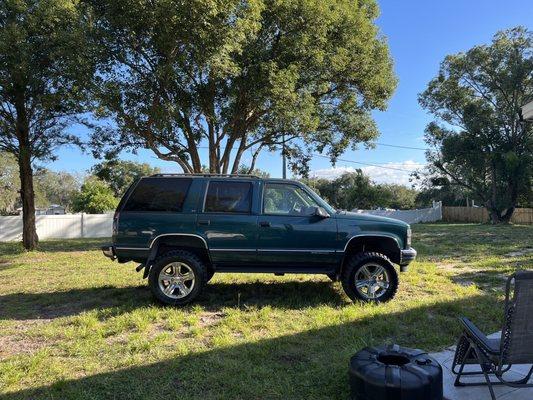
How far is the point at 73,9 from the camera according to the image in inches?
462

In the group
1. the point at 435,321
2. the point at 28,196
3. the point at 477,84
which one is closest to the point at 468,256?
the point at 435,321

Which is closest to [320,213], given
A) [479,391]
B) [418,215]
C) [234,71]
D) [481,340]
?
[479,391]

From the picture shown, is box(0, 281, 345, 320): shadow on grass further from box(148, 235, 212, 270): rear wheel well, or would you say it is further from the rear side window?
the rear side window

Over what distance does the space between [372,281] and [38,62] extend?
10.2 meters

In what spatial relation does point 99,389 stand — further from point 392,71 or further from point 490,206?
point 490,206

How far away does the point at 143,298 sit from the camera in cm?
739

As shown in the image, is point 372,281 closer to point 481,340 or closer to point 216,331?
point 216,331

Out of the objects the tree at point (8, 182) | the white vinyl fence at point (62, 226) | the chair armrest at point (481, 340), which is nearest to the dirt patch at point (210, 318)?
the chair armrest at point (481, 340)

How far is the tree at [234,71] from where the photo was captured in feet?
39.5

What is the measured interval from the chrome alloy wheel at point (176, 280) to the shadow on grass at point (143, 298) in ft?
1.24

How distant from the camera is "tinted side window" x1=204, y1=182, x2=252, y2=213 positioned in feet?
23.0

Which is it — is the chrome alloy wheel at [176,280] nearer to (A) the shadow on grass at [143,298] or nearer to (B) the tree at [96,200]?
(A) the shadow on grass at [143,298]

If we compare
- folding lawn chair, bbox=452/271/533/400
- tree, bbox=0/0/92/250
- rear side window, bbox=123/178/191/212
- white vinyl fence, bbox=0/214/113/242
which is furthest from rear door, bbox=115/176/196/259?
white vinyl fence, bbox=0/214/113/242

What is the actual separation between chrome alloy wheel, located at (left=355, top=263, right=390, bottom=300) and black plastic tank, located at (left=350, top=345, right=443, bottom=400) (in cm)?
299
